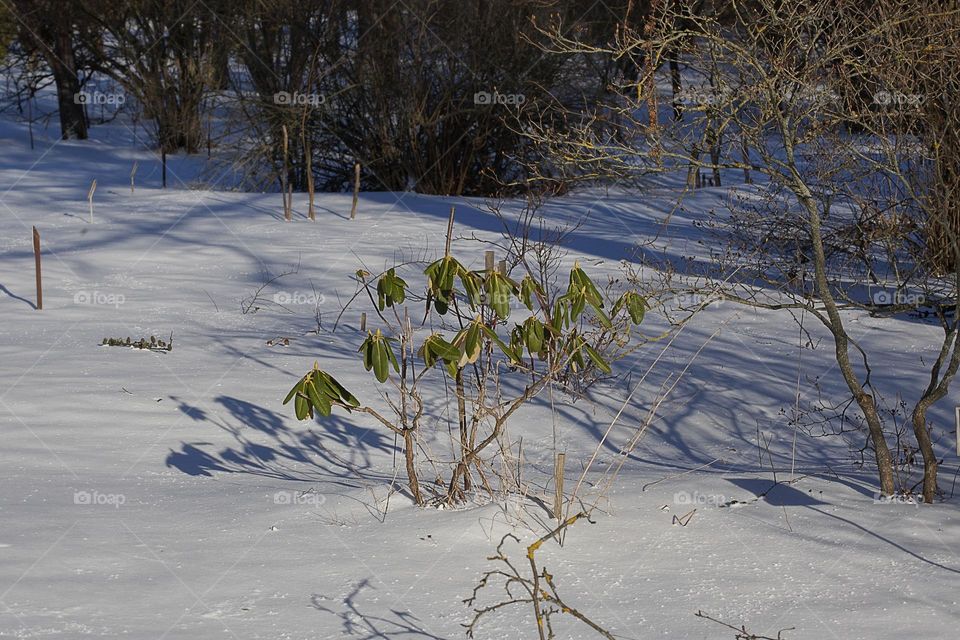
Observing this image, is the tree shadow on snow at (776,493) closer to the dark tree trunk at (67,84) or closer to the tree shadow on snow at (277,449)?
the tree shadow on snow at (277,449)

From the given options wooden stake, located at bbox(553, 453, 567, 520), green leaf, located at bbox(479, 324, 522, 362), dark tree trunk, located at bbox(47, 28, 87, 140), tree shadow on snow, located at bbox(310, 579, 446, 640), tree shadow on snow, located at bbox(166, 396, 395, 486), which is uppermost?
dark tree trunk, located at bbox(47, 28, 87, 140)

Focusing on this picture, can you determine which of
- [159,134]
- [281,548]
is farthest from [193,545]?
[159,134]

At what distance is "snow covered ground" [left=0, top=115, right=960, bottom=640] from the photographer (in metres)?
3.20

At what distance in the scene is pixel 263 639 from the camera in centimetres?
297

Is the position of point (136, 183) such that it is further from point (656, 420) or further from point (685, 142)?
point (685, 142)

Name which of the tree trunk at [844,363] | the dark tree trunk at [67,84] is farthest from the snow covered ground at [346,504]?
the dark tree trunk at [67,84]

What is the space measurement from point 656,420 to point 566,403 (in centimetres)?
57

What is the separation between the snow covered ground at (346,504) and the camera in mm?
3199

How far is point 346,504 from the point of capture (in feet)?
13.6

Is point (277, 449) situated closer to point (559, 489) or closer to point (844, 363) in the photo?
point (559, 489)

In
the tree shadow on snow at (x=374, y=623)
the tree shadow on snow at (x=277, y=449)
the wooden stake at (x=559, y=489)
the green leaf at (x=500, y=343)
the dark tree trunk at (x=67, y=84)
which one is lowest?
the tree shadow on snow at (x=277, y=449)

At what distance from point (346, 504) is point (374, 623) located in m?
1.06

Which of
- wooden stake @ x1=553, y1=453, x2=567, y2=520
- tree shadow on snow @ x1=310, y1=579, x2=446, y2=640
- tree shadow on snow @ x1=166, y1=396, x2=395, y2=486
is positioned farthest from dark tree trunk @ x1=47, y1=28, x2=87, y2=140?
tree shadow on snow @ x1=310, y1=579, x2=446, y2=640

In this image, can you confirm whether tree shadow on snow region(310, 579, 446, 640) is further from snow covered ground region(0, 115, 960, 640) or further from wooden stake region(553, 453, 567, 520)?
wooden stake region(553, 453, 567, 520)
